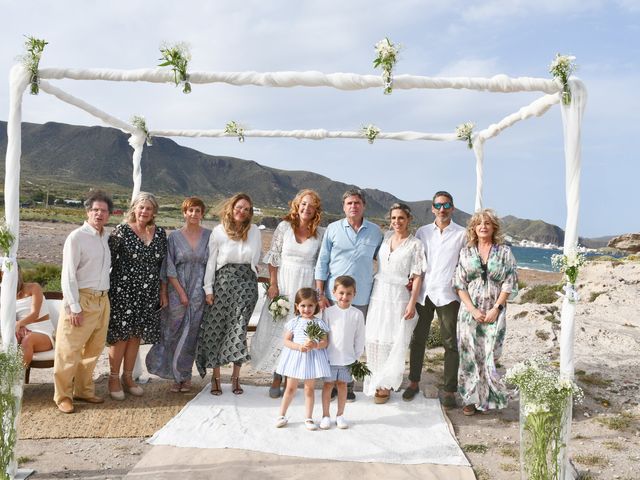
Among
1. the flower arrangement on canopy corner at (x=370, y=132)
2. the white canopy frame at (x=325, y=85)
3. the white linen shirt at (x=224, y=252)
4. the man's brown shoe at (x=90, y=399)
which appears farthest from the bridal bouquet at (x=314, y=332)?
the flower arrangement on canopy corner at (x=370, y=132)

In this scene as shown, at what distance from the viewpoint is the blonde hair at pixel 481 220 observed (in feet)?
16.7

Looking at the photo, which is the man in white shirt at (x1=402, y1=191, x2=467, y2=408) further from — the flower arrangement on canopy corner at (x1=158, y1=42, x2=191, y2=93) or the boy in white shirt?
the flower arrangement on canopy corner at (x1=158, y1=42, x2=191, y2=93)

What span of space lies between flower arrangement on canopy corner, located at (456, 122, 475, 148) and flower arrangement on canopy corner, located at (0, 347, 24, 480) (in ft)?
18.6

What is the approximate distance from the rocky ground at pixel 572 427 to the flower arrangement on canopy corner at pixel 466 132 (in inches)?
123

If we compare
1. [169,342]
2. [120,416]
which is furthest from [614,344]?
[120,416]

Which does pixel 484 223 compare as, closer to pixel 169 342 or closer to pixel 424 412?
pixel 424 412

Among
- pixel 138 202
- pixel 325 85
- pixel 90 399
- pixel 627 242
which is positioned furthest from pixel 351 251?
pixel 627 242

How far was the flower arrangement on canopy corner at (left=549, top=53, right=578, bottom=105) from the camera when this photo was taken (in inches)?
161

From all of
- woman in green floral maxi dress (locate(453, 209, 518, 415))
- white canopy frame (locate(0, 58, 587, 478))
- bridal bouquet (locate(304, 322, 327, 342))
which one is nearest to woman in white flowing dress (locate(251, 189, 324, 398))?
bridal bouquet (locate(304, 322, 327, 342))

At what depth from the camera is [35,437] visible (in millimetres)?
4363

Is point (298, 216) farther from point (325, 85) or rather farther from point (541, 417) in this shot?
point (541, 417)

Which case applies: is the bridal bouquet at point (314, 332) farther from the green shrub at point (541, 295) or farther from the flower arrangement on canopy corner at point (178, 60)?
the green shrub at point (541, 295)

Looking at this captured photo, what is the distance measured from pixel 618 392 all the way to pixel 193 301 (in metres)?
5.03

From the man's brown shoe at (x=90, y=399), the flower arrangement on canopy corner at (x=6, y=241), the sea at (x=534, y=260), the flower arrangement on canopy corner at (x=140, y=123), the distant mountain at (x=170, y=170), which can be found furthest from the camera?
the distant mountain at (x=170, y=170)
